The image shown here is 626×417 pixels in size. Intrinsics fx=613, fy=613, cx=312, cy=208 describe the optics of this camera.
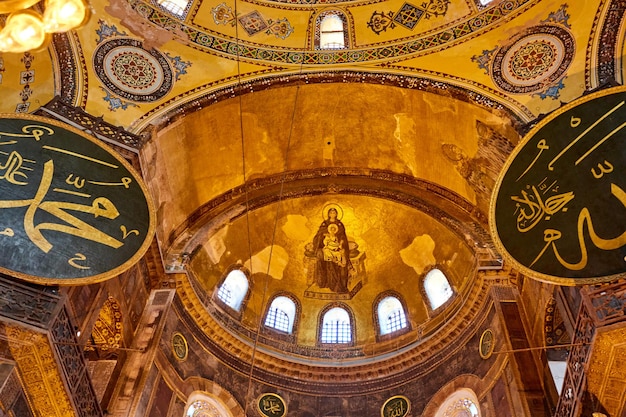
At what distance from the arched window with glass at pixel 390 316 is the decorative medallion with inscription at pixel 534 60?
4854 millimetres

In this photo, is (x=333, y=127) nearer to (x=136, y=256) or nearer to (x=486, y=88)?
(x=486, y=88)

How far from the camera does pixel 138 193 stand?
906cm

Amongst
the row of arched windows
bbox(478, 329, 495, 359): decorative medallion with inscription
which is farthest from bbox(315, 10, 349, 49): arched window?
bbox(478, 329, 495, 359): decorative medallion with inscription

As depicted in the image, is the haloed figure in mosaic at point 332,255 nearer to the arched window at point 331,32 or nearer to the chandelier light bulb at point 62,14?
the arched window at point 331,32

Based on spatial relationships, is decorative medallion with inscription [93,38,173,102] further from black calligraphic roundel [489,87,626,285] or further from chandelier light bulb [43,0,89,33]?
chandelier light bulb [43,0,89,33]

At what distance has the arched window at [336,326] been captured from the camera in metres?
12.6

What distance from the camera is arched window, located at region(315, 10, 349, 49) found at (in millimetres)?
12477

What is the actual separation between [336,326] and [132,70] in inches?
255

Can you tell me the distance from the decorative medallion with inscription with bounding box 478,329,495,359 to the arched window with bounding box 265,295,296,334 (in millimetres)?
4132

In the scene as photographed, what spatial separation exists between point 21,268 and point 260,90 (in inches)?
225

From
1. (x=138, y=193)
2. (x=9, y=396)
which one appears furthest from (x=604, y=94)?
(x=9, y=396)

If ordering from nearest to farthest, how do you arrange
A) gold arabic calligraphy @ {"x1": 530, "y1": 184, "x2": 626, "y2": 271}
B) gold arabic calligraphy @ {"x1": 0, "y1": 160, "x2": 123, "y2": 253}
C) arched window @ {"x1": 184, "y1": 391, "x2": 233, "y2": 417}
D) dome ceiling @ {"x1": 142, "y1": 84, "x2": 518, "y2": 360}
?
gold arabic calligraphy @ {"x1": 530, "y1": 184, "x2": 626, "y2": 271} < gold arabic calligraphy @ {"x1": 0, "y1": 160, "x2": 123, "y2": 253} < arched window @ {"x1": 184, "y1": 391, "x2": 233, "y2": 417} < dome ceiling @ {"x1": 142, "y1": 84, "x2": 518, "y2": 360}

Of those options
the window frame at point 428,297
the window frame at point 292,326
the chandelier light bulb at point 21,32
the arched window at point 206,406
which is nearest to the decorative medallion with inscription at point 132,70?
the window frame at point 292,326

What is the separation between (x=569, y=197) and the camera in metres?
7.98
